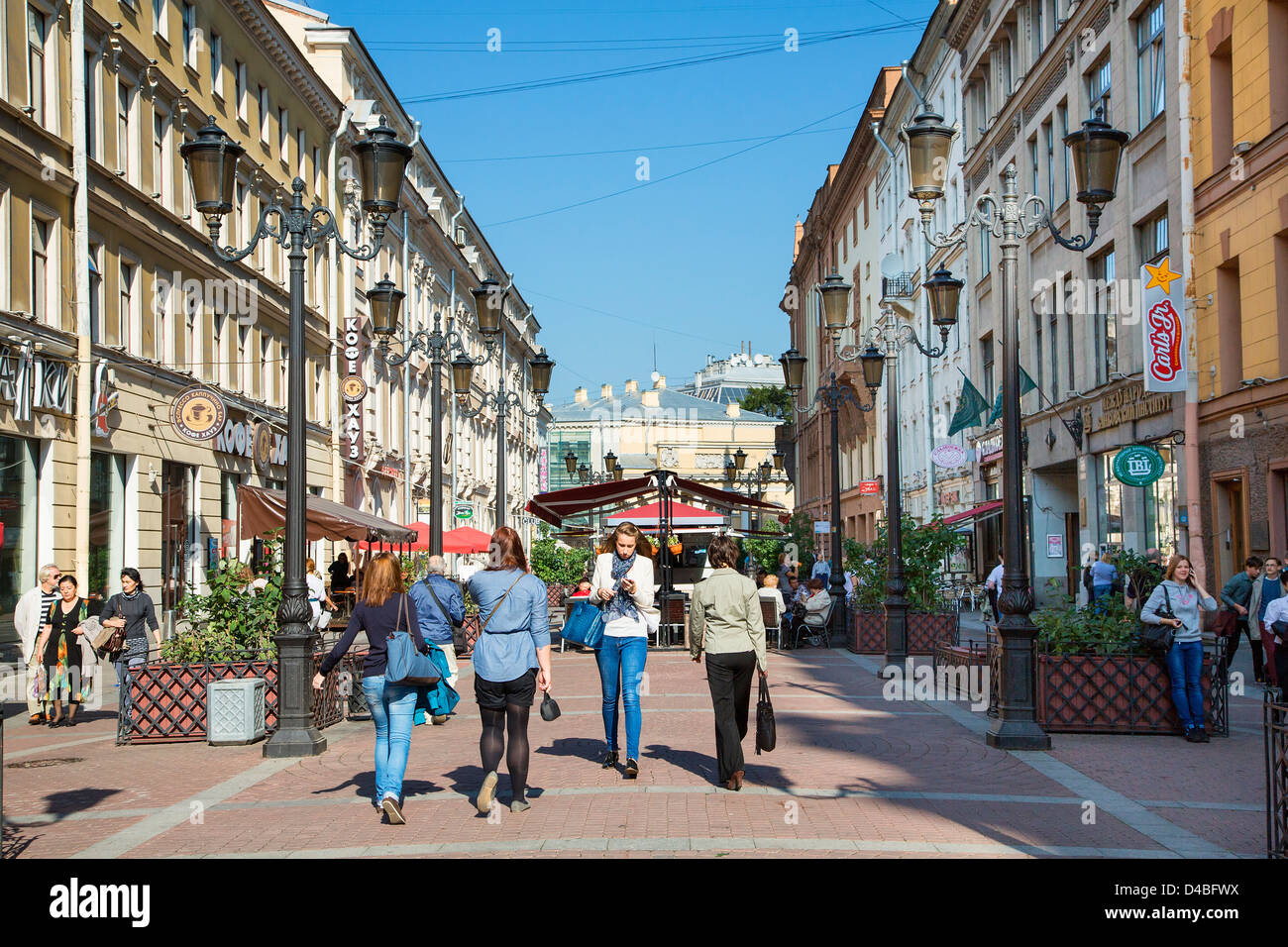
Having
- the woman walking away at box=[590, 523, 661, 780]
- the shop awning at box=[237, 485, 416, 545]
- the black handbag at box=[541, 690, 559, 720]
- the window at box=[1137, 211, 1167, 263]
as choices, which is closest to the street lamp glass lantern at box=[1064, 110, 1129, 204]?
the woman walking away at box=[590, 523, 661, 780]

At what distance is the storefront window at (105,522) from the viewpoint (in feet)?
68.3

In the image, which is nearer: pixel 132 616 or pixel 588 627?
pixel 588 627

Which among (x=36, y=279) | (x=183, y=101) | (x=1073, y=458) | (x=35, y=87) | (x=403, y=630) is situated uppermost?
(x=183, y=101)

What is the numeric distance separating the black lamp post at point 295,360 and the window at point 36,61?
7.71 meters

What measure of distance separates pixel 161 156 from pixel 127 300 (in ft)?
10.3

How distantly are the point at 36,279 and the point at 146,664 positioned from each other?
896cm

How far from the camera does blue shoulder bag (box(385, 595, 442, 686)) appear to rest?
27.3 feet

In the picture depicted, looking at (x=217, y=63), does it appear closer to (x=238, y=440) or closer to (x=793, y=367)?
(x=238, y=440)

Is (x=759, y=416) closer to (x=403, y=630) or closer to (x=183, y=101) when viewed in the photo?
(x=183, y=101)

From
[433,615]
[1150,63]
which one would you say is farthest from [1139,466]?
[433,615]

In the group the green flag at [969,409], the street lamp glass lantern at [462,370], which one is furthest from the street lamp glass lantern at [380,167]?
the green flag at [969,409]

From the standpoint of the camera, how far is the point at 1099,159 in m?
12.1
